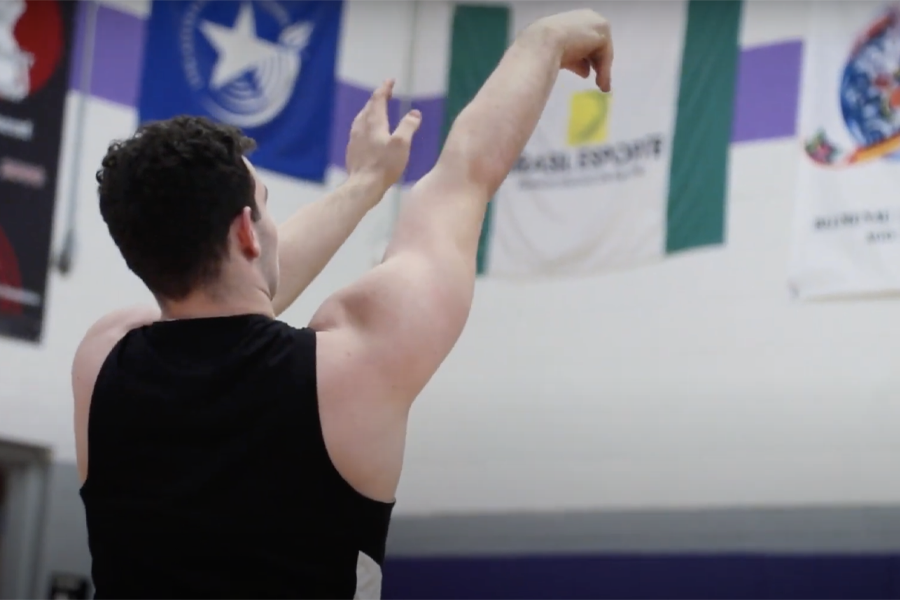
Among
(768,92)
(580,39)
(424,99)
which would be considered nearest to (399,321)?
(580,39)

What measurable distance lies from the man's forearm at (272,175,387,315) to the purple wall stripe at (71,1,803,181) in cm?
651

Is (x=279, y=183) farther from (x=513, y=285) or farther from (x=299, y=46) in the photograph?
(x=513, y=285)

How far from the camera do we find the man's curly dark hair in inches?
73.5

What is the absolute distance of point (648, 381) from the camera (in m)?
9.04

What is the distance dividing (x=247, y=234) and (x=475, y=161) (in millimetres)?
376

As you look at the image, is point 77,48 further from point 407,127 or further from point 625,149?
point 407,127

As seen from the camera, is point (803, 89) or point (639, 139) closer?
point (803, 89)

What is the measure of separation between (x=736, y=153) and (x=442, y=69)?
256 centimetres

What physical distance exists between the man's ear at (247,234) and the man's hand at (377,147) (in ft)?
2.77

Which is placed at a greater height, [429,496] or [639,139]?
[639,139]

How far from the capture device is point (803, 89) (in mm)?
8805

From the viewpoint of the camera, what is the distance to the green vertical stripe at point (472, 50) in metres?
10.2

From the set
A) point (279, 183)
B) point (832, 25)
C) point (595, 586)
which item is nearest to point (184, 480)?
point (595, 586)

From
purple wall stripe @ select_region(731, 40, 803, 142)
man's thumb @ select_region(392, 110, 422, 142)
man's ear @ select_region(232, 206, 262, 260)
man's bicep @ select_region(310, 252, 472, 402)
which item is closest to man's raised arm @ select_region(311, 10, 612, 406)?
man's bicep @ select_region(310, 252, 472, 402)
